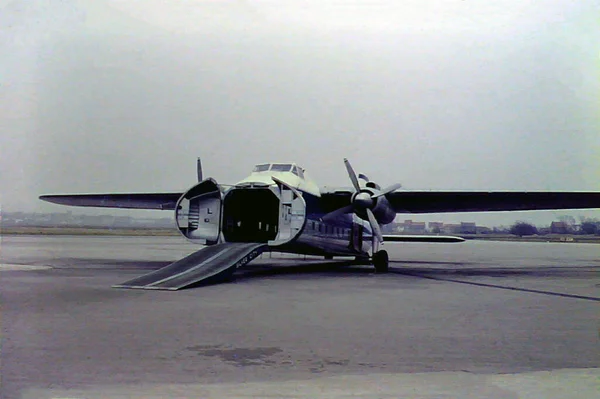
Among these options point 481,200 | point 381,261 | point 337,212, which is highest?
point 481,200

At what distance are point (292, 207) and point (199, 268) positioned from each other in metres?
4.68

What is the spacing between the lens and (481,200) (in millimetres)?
22906

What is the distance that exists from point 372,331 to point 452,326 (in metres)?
1.34

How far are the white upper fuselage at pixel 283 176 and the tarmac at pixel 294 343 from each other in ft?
22.2

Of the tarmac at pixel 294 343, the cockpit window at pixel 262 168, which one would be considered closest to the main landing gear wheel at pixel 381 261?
the cockpit window at pixel 262 168

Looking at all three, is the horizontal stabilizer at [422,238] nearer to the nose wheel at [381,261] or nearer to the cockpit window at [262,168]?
the nose wheel at [381,261]

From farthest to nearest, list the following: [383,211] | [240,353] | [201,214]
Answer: [383,211] < [201,214] < [240,353]

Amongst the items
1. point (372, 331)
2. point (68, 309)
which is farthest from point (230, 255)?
point (372, 331)

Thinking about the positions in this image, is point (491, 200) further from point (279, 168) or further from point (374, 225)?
point (279, 168)

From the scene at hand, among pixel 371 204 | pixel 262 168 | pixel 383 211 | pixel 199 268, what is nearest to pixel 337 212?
pixel 383 211

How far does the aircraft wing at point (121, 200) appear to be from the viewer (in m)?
24.1

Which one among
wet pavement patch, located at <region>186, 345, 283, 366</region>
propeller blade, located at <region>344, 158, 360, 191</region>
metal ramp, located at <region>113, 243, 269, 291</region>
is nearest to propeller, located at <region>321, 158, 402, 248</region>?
propeller blade, located at <region>344, 158, 360, 191</region>

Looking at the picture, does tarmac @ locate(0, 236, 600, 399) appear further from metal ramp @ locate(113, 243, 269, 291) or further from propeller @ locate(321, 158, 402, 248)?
propeller @ locate(321, 158, 402, 248)

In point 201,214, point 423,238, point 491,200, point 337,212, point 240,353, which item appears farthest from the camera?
point 423,238
